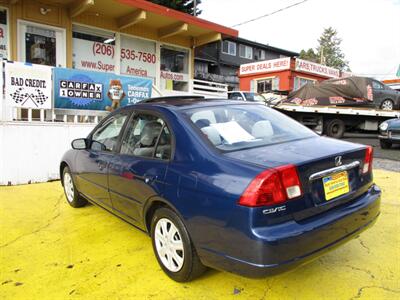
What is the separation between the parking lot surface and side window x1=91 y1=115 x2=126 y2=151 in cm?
101

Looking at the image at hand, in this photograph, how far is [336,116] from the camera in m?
13.9

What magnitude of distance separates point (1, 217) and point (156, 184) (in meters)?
2.93

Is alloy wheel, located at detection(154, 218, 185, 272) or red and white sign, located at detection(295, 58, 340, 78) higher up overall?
red and white sign, located at detection(295, 58, 340, 78)

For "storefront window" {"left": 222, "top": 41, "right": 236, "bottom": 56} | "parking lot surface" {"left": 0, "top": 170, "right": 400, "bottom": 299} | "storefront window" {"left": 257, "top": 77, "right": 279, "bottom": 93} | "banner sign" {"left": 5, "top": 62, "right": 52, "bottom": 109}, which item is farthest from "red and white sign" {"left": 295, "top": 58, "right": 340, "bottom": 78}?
"parking lot surface" {"left": 0, "top": 170, "right": 400, "bottom": 299}

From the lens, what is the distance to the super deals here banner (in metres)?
7.21

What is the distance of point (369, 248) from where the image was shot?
3.62 m

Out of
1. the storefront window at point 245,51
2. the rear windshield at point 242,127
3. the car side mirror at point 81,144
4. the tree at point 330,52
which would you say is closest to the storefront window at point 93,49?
the car side mirror at point 81,144

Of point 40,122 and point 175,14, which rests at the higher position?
point 175,14

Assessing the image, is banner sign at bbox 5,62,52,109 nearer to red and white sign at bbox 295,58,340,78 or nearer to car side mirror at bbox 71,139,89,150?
car side mirror at bbox 71,139,89,150

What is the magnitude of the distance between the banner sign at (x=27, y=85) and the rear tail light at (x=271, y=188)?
18.8ft

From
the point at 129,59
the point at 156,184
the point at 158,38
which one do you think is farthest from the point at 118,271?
the point at 158,38

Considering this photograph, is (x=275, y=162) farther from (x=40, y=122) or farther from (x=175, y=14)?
(x=175, y=14)

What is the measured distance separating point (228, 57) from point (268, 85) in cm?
1327

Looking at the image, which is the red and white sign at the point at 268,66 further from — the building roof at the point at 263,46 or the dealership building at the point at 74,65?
the building roof at the point at 263,46
